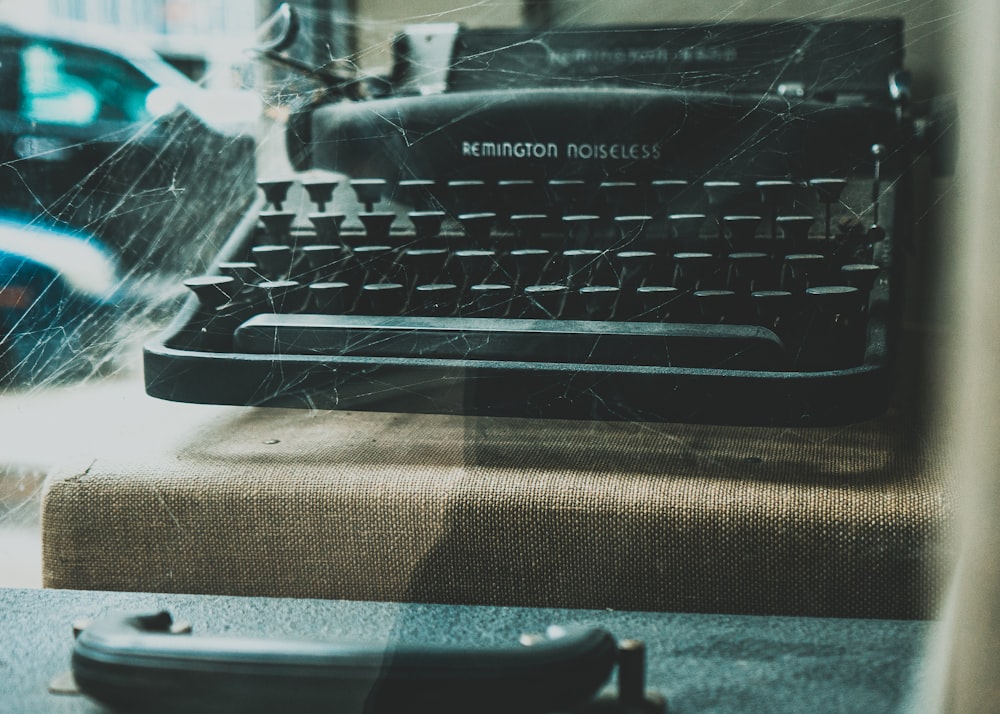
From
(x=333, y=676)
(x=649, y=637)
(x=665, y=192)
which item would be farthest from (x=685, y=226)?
(x=333, y=676)

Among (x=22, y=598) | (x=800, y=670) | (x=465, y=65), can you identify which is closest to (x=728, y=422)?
(x=800, y=670)

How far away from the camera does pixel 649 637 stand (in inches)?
21.8

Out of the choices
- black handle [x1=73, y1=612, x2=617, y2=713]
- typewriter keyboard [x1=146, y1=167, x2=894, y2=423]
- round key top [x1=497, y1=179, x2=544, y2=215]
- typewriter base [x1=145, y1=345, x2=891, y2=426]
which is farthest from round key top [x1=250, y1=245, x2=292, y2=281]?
black handle [x1=73, y1=612, x2=617, y2=713]

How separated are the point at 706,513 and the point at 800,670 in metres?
0.14

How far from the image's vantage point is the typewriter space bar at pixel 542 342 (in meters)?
0.71

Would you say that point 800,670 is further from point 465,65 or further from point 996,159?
point 465,65

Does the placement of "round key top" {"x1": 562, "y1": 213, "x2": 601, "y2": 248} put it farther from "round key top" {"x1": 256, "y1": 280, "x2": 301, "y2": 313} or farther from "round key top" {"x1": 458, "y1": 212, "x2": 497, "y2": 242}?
"round key top" {"x1": 256, "y1": 280, "x2": 301, "y2": 313}

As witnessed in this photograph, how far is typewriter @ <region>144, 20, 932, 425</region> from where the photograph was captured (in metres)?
0.70

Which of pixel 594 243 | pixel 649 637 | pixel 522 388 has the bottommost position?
pixel 649 637

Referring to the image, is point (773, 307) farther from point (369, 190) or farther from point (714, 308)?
point (369, 190)

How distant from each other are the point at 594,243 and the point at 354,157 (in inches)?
9.6

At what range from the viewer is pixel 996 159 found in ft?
1.53

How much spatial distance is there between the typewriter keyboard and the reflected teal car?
68 mm

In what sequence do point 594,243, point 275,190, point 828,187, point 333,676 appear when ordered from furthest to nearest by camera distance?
point 275,190
point 594,243
point 828,187
point 333,676
